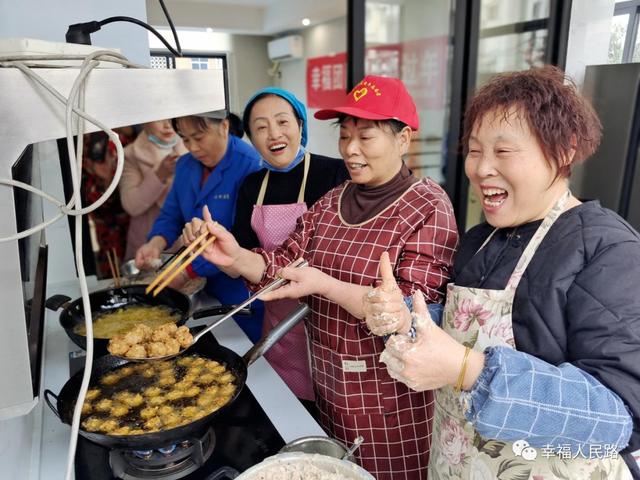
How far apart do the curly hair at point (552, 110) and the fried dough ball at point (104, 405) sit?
3.86 feet

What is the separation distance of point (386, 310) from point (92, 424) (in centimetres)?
82

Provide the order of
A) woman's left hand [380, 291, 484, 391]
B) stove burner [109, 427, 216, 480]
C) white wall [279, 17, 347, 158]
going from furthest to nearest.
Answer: white wall [279, 17, 347, 158] < stove burner [109, 427, 216, 480] < woman's left hand [380, 291, 484, 391]

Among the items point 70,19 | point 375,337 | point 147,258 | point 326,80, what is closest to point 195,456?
point 375,337

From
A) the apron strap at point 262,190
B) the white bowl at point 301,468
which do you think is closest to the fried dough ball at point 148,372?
the white bowl at point 301,468

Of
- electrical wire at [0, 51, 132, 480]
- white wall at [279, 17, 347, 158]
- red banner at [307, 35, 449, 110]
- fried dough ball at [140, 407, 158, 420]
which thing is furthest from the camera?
white wall at [279, 17, 347, 158]

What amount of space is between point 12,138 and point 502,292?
0.92 m

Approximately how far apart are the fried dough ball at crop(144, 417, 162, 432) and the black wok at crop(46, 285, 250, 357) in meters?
0.42

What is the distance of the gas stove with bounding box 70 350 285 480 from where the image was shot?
1.03 m

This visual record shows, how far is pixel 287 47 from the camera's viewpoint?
611cm

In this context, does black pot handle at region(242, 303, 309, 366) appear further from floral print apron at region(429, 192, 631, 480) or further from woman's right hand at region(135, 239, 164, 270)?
woman's right hand at region(135, 239, 164, 270)

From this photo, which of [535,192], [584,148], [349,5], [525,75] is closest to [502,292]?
[535,192]

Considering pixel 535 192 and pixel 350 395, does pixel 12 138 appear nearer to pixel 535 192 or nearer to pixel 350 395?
pixel 535 192

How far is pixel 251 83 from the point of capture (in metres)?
6.91

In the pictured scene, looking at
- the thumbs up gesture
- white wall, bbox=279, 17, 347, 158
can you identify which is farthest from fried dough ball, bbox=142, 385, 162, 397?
white wall, bbox=279, 17, 347, 158
